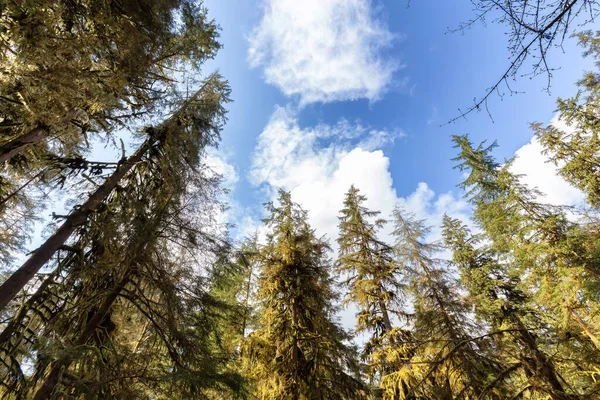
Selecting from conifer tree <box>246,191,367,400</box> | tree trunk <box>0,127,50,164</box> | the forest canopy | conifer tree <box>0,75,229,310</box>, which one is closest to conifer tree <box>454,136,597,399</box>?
the forest canopy

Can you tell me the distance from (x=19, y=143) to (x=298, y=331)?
8627 mm

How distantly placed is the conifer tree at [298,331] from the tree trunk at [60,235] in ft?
16.8

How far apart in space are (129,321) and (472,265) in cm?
1438

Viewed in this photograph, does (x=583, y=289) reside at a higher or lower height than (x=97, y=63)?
lower

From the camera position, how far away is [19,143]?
6.18 m

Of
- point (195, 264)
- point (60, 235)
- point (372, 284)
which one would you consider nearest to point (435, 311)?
point (372, 284)

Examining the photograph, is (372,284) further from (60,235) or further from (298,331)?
(60,235)

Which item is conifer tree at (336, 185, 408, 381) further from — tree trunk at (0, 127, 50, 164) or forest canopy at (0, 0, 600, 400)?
tree trunk at (0, 127, 50, 164)

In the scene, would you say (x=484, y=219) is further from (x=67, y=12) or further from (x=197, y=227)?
(x=67, y=12)

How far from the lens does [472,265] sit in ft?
43.0

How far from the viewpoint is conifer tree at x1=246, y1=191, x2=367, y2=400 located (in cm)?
744

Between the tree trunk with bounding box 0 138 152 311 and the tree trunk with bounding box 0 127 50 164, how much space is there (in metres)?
1.74

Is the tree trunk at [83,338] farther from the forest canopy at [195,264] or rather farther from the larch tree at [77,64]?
the larch tree at [77,64]

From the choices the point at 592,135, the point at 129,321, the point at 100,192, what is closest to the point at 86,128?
the point at 100,192
